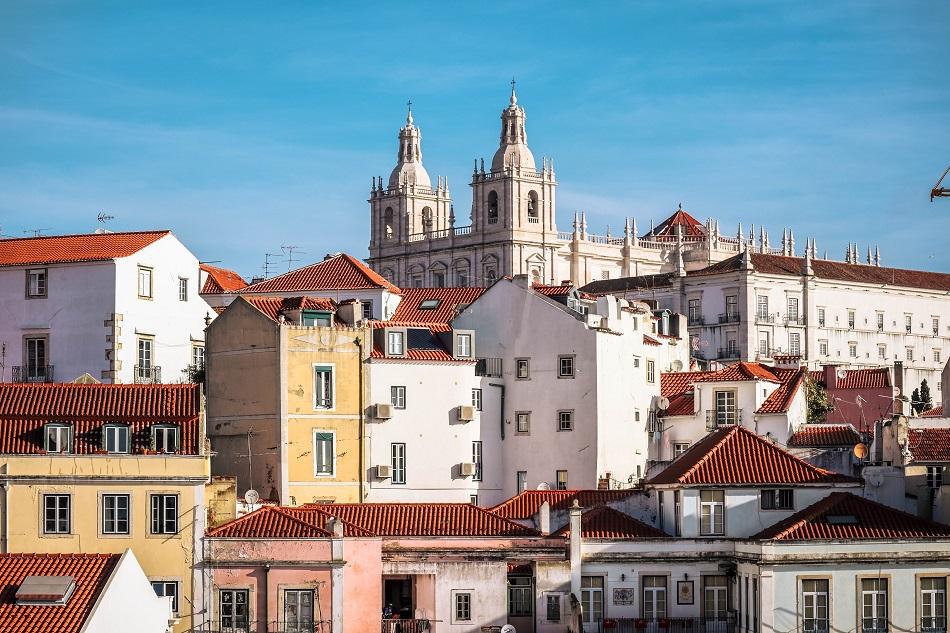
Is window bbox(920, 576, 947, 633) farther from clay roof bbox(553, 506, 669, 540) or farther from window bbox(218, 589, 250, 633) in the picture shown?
window bbox(218, 589, 250, 633)

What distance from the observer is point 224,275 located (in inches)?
3932

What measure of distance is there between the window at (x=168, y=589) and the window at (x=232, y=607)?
1.26 metres

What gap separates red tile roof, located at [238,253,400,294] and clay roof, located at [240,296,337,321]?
26.5ft

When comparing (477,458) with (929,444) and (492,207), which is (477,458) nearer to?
(929,444)

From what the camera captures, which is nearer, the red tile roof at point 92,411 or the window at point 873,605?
the window at point 873,605

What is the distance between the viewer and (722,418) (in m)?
87.8

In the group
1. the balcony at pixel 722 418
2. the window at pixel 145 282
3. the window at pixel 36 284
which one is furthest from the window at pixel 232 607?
the balcony at pixel 722 418

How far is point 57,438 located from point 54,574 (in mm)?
8377

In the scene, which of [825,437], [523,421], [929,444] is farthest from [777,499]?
[523,421]

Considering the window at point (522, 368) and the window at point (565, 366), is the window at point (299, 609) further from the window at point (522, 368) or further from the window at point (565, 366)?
the window at point (522, 368)

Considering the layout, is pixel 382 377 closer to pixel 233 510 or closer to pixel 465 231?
pixel 233 510

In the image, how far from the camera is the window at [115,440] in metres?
62.9

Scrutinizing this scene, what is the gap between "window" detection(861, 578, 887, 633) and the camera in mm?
62156

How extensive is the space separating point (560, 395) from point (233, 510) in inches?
788
